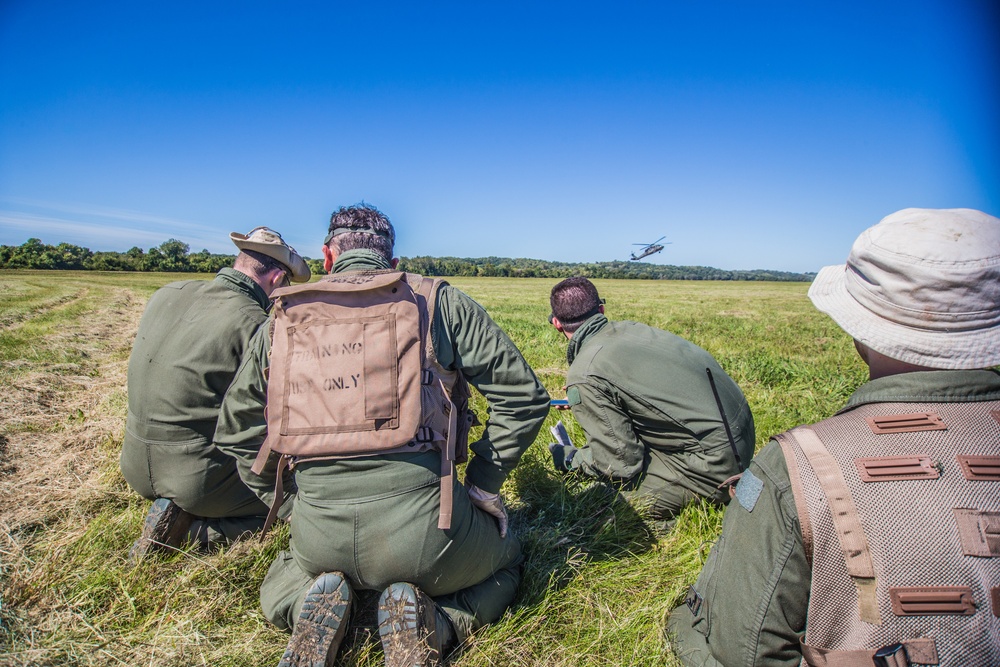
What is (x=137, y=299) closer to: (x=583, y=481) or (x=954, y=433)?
(x=583, y=481)

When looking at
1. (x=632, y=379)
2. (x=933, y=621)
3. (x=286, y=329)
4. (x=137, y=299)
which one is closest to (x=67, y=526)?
(x=286, y=329)

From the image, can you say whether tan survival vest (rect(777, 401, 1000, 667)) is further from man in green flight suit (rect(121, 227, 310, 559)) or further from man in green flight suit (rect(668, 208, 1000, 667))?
man in green flight suit (rect(121, 227, 310, 559))

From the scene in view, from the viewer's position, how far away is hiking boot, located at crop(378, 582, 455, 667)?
78.8 inches

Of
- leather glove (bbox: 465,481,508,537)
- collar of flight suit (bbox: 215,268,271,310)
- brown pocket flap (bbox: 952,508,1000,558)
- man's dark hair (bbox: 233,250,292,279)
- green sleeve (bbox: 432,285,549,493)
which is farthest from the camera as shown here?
man's dark hair (bbox: 233,250,292,279)

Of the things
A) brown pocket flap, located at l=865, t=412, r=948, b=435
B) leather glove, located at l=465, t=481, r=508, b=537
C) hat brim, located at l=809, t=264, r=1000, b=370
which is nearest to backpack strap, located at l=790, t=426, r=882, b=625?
brown pocket flap, located at l=865, t=412, r=948, b=435

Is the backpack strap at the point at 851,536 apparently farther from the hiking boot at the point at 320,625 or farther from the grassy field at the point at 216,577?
the hiking boot at the point at 320,625

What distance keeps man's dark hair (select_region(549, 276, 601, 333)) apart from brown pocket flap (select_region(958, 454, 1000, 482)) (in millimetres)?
2768

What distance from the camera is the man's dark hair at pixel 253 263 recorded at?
3.66 metres

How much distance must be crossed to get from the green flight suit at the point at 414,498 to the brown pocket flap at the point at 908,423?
1.43 m

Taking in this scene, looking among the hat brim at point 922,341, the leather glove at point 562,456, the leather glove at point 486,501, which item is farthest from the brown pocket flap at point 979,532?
the leather glove at point 562,456

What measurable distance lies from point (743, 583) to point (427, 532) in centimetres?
122

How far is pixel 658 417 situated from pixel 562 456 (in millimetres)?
997

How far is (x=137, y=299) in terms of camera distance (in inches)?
987

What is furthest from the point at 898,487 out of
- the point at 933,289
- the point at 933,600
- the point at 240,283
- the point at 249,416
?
the point at 240,283
